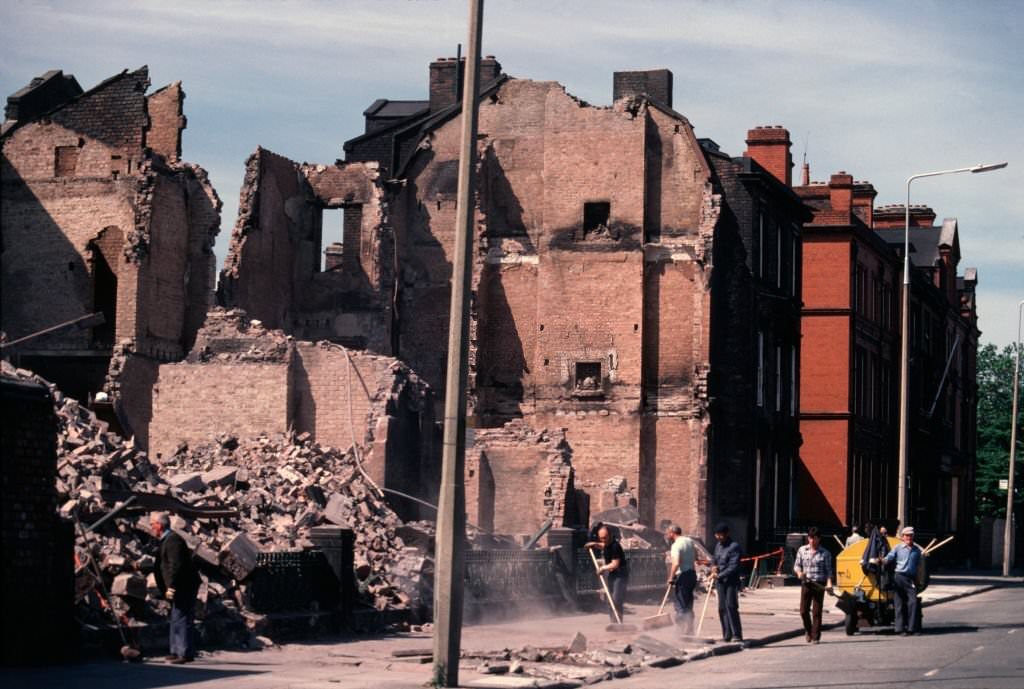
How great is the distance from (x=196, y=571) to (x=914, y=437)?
53698 mm

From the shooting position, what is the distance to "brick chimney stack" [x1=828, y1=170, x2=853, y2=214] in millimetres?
57188

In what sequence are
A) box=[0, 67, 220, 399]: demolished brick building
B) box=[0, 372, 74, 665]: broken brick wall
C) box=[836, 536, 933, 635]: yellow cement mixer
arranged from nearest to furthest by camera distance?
box=[0, 372, 74, 665]: broken brick wall < box=[836, 536, 933, 635]: yellow cement mixer < box=[0, 67, 220, 399]: demolished brick building

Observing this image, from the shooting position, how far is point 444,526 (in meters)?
16.8

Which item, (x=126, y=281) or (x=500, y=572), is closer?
(x=500, y=572)

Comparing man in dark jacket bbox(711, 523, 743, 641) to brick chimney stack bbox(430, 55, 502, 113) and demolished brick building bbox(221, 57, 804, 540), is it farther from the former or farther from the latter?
brick chimney stack bbox(430, 55, 502, 113)

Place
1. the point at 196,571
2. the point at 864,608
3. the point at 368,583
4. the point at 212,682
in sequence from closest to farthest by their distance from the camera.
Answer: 1. the point at 212,682
2. the point at 196,571
3. the point at 368,583
4. the point at 864,608

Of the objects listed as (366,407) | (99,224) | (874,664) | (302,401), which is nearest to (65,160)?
(99,224)

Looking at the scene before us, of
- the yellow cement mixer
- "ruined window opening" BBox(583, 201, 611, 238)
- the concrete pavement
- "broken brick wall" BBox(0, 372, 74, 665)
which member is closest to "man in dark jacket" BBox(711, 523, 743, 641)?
the concrete pavement

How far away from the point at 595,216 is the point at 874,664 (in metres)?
24.8

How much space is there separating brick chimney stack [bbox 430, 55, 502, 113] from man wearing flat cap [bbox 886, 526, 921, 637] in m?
27.2

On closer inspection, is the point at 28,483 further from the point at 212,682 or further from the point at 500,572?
the point at 500,572

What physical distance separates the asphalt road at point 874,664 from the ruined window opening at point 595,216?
18137 mm

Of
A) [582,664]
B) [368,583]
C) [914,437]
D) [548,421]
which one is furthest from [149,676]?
[914,437]

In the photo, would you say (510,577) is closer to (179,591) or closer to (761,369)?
(179,591)
